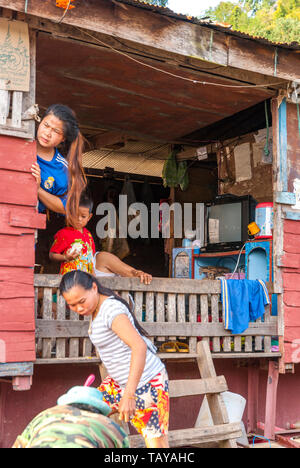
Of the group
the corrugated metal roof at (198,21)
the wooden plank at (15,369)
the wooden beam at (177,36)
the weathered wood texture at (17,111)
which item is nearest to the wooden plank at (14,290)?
the wooden plank at (15,369)

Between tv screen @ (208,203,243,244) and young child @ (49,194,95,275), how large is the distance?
8.85 ft

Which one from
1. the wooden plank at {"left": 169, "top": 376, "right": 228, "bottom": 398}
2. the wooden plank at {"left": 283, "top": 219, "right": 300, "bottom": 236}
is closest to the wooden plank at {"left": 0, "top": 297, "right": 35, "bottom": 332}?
the wooden plank at {"left": 169, "top": 376, "right": 228, "bottom": 398}

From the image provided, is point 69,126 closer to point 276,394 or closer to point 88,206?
point 88,206

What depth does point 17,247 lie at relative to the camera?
4.57 meters

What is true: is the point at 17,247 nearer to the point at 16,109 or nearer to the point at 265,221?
the point at 16,109

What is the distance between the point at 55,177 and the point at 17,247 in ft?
2.70

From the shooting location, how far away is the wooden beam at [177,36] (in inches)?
187

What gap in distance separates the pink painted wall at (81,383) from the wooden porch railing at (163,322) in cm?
39

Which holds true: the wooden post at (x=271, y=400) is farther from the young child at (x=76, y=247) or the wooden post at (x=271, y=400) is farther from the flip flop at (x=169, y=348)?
the young child at (x=76, y=247)

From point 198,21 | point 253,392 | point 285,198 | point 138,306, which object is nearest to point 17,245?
point 138,306

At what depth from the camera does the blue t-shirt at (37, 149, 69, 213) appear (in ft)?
16.3

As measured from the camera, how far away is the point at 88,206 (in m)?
5.20
